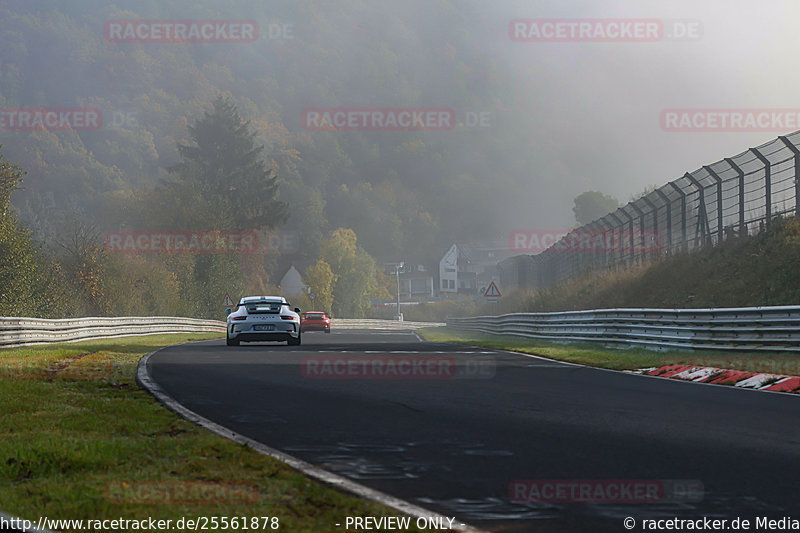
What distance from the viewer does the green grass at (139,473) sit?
477 cm

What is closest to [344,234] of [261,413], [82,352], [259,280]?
[259,280]

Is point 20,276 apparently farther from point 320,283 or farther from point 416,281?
point 416,281

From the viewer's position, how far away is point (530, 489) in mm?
5660

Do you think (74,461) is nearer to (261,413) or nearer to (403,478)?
(403,478)

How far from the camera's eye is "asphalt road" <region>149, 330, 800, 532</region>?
529 cm

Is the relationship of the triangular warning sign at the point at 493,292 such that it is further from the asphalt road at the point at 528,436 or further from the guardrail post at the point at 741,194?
the asphalt road at the point at 528,436

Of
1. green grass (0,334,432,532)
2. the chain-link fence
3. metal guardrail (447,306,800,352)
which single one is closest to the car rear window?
metal guardrail (447,306,800,352)

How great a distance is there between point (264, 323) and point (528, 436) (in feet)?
59.8

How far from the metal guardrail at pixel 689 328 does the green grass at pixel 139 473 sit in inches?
479

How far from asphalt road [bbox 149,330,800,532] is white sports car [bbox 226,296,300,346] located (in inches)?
416

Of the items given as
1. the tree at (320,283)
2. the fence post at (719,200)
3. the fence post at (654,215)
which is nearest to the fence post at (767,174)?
the fence post at (719,200)

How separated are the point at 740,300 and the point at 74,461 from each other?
19.4 meters

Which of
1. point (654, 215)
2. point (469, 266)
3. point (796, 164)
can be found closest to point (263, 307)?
point (654, 215)

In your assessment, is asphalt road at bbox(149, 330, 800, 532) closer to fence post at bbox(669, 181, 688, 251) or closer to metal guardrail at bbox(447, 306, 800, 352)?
metal guardrail at bbox(447, 306, 800, 352)
